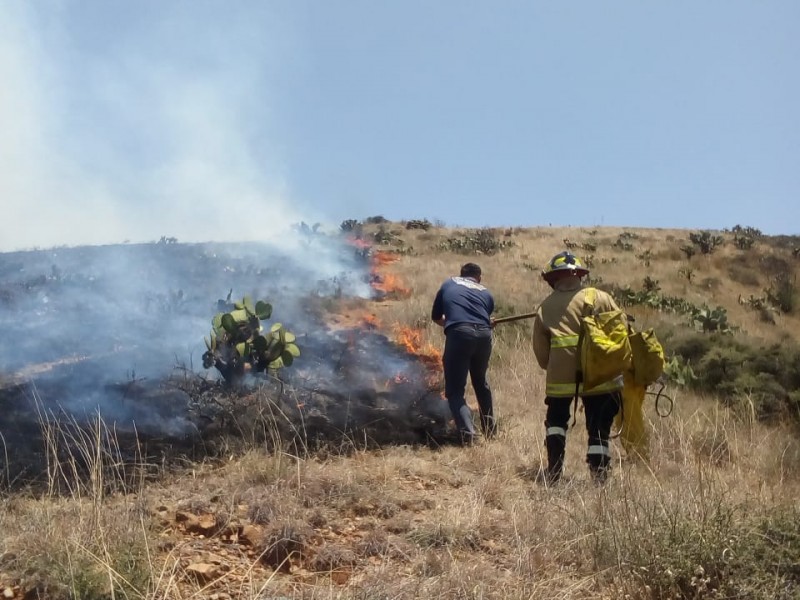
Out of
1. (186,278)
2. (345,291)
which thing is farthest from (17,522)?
(345,291)

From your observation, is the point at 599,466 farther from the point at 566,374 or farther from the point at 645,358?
the point at 645,358

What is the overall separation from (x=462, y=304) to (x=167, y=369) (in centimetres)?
274

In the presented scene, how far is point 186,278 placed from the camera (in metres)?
10.5

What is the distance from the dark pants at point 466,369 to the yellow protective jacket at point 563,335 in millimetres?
1099

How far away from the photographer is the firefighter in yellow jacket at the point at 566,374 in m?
5.29

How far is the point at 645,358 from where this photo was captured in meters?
5.34

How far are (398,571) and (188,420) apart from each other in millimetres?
2861

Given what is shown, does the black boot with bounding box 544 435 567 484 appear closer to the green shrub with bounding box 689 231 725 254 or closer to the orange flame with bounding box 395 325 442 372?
the orange flame with bounding box 395 325 442 372

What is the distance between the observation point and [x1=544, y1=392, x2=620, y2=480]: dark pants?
523cm

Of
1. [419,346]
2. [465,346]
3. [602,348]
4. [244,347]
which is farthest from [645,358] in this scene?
[419,346]

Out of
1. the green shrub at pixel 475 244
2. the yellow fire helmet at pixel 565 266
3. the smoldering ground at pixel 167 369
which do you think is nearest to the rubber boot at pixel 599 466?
the yellow fire helmet at pixel 565 266

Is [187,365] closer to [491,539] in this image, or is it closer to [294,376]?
[294,376]

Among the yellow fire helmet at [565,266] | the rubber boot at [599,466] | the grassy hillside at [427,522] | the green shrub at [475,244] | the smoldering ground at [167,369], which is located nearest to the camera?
the grassy hillside at [427,522]

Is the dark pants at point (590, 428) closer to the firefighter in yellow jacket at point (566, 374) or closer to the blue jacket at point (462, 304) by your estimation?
the firefighter in yellow jacket at point (566, 374)
